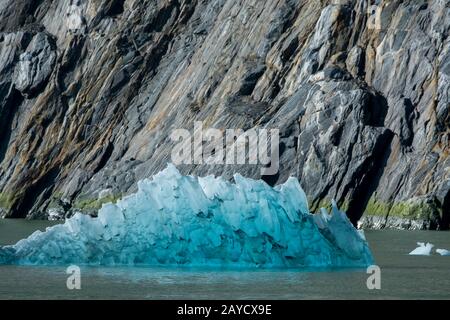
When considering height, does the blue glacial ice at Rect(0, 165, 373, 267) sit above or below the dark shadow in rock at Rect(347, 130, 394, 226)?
below

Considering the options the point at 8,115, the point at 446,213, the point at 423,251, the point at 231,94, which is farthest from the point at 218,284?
the point at 8,115

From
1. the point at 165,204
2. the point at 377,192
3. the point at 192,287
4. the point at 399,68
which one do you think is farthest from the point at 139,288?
the point at 399,68

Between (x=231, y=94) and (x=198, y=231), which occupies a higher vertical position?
(x=231, y=94)

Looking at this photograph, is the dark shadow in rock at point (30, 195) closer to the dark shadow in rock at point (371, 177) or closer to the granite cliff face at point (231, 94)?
the granite cliff face at point (231, 94)

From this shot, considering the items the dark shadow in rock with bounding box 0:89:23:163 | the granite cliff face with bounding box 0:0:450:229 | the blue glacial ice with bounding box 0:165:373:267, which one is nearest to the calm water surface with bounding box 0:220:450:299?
the blue glacial ice with bounding box 0:165:373:267

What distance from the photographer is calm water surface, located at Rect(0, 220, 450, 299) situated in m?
44.1

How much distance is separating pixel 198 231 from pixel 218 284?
4.27 meters

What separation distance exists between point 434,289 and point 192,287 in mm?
9169

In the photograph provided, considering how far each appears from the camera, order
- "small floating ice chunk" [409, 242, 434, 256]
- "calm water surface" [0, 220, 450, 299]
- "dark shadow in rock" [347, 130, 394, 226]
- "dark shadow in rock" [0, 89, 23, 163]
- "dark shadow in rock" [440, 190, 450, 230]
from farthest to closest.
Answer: "dark shadow in rock" [0, 89, 23, 163] < "dark shadow in rock" [347, 130, 394, 226] < "dark shadow in rock" [440, 190, 450, 230] < "small floating ice chunk" [409, 242, 434, 256] < "calm water surface" [0, 220, 450, 299]

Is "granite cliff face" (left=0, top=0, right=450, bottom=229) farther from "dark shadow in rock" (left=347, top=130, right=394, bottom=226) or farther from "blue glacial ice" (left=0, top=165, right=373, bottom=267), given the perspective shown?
"blue glacial ice" (left=0, top=165, right=373, bottom=267)

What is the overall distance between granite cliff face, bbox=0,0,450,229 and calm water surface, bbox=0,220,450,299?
152 feet

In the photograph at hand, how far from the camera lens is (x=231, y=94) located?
382ft

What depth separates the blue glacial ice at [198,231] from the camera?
165ft

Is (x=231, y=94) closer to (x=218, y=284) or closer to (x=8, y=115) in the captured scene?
(x=8, y=115)
